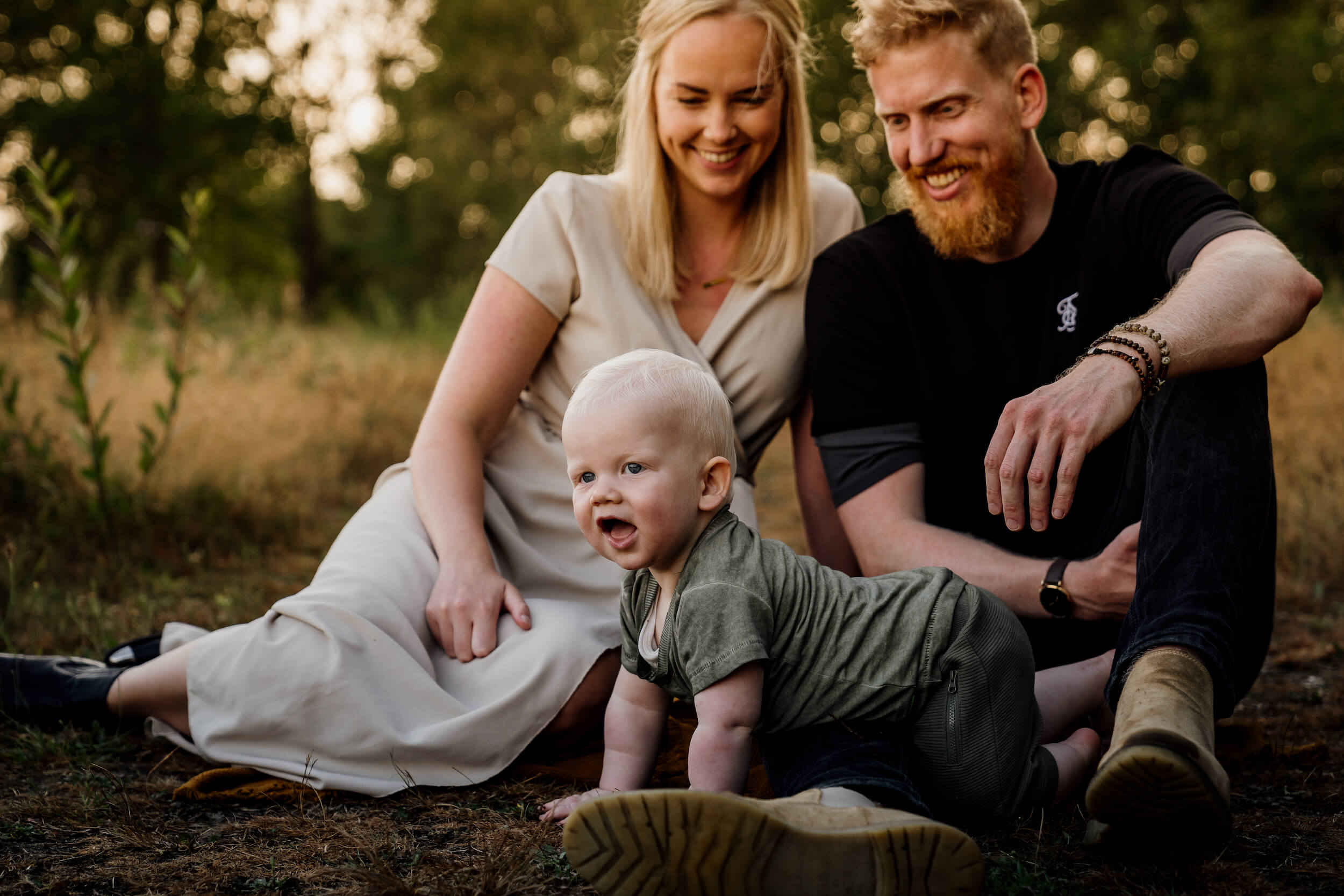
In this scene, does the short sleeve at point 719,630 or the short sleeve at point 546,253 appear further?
the short sleeve at point 546,253

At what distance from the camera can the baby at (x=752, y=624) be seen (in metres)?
1.85

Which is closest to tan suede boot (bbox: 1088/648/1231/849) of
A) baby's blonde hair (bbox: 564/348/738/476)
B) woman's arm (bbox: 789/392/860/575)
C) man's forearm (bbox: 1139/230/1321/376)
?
man's forearm (bbox: 1139/230/1321/376)

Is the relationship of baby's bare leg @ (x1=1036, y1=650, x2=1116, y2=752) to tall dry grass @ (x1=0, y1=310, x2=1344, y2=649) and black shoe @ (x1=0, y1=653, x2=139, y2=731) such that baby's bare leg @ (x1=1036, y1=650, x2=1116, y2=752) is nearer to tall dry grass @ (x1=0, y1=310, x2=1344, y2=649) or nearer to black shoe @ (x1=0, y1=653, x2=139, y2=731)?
tall dry grass @ (x1=0, y1=310, x2=1344, y2=649)

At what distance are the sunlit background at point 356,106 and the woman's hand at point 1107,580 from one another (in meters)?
13.4

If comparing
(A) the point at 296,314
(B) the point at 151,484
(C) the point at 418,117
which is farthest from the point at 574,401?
(C) the point at 418,117

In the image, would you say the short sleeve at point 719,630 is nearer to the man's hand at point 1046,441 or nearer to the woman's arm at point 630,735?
the woman's arm at point 630,735

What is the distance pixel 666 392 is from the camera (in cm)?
191

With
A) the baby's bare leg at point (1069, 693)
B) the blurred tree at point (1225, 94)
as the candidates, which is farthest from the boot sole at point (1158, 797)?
the blurred tree at point (1225, 94)

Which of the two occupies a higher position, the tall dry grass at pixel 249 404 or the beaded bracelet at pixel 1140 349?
the beaded bracelet at pixel 1140 349

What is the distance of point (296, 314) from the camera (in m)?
9.61

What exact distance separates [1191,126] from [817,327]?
19.8 metres

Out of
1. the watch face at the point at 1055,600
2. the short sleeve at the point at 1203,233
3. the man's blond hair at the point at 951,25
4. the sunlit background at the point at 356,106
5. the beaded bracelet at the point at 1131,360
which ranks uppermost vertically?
the sunlit background at the point at 356,106

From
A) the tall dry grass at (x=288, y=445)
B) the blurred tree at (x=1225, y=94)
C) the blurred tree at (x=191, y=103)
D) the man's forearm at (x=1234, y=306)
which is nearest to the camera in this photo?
the man's forearm at (x=1234, y=306)

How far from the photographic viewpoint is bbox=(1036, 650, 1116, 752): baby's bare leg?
226 centimetres
